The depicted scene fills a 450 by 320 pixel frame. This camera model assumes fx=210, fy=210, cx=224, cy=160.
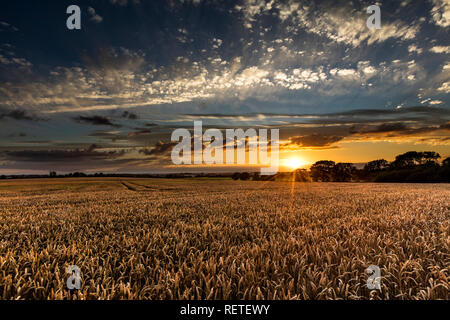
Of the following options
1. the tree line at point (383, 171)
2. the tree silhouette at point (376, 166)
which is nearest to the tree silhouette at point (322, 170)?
the tree line at point (383, 171)

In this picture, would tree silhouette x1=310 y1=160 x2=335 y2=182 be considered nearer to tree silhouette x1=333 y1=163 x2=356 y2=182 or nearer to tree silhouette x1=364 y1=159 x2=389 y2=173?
tree silhouette x1=333 y1=163 x2=356 y2=182

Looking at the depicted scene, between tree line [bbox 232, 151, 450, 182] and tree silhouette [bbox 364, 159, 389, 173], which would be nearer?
tree line [bbox 232, 151, 450, 182]

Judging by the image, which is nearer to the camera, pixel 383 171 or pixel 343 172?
pixel 383 171

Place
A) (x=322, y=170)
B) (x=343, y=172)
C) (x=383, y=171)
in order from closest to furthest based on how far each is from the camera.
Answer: (x=383, y=171), (x=343, y=172), (x=322, y=170)

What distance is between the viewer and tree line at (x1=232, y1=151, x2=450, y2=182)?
198ft

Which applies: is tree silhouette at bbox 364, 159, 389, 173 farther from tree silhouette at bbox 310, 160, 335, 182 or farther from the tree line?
tree silhouette at bbox 310, 160, 335, 182

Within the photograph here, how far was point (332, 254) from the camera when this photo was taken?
142 inches

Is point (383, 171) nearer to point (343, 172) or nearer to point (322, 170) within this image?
point (343, 172)

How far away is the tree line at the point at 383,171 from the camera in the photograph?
60.3 m

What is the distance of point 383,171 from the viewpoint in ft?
255

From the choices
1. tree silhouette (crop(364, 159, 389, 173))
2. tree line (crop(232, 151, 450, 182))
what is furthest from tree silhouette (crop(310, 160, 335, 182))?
tree silhouette (crop(364, 159, 389, 173))

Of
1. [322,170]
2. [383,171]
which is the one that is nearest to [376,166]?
[383,171]

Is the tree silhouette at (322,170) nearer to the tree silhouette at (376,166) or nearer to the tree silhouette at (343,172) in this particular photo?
Result: the tree silhouette at (343,172)
